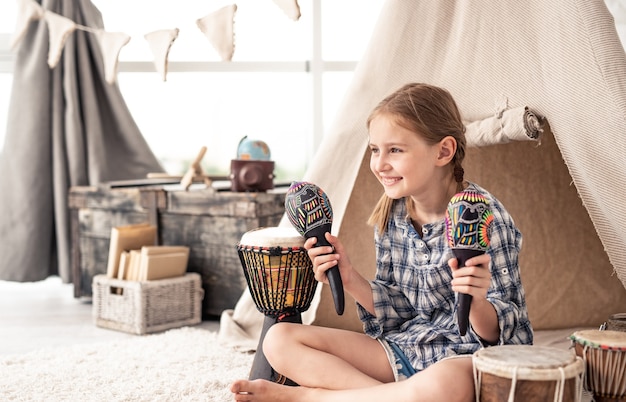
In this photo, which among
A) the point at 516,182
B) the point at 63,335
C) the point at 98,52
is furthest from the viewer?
the point at 98,52

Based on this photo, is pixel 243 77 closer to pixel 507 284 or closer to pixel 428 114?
pixel 428 114

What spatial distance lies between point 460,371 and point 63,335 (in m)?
1.73

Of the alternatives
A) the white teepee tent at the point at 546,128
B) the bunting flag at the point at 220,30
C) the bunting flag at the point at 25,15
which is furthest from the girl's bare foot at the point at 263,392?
the bunting flag at the point at 25,15

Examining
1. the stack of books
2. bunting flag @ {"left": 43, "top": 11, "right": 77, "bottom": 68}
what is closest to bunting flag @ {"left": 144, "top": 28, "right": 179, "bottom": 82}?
bunting flag @ {"left": 43, "top": 11, "right": 77, "bottom": 68}

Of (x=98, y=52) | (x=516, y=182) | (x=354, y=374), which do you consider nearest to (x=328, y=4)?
(x=98, y=52)

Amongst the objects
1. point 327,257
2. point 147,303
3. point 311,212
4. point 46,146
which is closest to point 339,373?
point 327,257

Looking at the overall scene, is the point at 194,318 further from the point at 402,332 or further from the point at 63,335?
the point at 402,332

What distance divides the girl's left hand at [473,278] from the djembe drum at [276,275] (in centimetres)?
52

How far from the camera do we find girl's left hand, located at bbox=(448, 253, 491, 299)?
1426mm

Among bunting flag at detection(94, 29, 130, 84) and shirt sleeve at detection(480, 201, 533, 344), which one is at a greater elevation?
bunting flag at detection(94, 29, 130, 84)

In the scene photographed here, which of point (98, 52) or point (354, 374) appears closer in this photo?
point (354, 374)

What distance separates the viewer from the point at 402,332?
177 cm

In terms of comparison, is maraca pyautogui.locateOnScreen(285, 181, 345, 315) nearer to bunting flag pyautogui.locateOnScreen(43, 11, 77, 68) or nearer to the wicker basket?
the wicker basket

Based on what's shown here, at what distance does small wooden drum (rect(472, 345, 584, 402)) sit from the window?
2763mm
